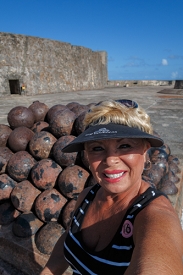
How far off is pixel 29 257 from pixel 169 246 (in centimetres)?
172

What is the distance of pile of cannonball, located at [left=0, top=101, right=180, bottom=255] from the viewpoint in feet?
7.20

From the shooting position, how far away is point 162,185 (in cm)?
265

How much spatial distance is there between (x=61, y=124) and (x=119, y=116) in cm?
177

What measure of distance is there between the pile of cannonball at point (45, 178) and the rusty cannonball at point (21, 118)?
85mm

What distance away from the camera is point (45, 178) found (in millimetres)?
2338

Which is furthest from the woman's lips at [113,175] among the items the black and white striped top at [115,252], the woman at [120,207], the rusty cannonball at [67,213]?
the rusty cannonball at [67,213]

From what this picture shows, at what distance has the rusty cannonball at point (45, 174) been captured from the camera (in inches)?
92.2

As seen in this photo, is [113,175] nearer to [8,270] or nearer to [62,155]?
[62,155]

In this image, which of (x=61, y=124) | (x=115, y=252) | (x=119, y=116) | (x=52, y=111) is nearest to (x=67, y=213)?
(x=61, y=124)

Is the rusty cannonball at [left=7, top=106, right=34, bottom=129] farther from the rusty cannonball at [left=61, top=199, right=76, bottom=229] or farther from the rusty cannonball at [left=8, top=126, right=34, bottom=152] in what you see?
the rusty cannonball at [left=61, top=199, right=76, bottom=229]

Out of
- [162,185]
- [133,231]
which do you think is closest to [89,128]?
[133,231]

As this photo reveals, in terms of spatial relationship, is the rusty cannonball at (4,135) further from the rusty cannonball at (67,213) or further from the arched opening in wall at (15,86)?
the arched opening in wall at (15,86)

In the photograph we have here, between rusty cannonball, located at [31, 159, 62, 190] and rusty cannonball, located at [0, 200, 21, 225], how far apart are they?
1.20ft

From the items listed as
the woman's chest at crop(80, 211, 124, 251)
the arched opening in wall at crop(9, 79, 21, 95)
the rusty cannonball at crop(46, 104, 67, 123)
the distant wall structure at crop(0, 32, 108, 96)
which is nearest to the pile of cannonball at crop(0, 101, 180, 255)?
the rusty cannonball at crop(46, 104, 67, 123)
